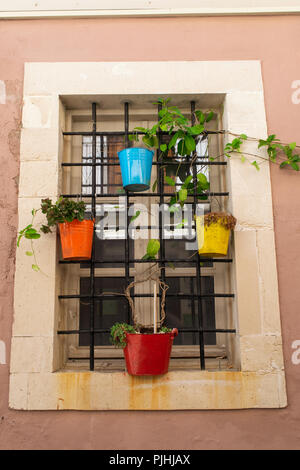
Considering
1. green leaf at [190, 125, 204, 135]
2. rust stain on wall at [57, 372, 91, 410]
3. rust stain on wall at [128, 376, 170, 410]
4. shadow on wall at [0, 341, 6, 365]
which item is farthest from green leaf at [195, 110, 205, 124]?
shadow on wall at [0, 341, 6, 365]

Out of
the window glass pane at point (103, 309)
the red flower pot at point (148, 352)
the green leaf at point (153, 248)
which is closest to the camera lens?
the red flower pot at point (148, 352)

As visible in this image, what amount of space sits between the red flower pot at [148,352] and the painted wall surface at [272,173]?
33 centimetres

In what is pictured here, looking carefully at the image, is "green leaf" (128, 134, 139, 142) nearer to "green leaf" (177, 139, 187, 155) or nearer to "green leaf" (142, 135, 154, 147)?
"green leaf" (142, 135, 154, 147)

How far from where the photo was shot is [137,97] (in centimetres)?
274

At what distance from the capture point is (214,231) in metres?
2.38

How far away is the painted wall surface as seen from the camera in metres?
2.34

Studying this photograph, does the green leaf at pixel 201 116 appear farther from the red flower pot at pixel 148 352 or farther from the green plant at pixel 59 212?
the red flower pot at pixel 148 352

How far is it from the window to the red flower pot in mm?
332

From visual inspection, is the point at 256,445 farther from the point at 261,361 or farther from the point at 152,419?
the point at 152,419

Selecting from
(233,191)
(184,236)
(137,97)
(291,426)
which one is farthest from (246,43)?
(291,426)

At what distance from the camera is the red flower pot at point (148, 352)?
2217mm

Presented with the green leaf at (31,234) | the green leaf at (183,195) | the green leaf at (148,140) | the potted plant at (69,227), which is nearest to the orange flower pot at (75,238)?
the potted plant at (69,227)

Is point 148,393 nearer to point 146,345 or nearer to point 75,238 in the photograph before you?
point 146,345

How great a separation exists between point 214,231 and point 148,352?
824 mm
